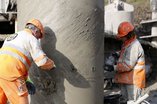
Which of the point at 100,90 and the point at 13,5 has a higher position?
the point at 13,5

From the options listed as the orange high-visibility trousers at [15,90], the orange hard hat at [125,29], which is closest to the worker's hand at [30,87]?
the orange high-visibility trousers at [15,90]

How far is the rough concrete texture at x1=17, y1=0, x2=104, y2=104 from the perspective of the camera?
5422mm

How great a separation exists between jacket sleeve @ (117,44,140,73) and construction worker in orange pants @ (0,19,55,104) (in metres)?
1.62

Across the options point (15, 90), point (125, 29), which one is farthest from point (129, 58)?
point (15, 90)

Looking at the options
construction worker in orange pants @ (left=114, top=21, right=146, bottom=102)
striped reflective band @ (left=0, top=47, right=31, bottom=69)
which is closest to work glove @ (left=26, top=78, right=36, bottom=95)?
striped reflective band @ (left=0, top=47, right=31, bottom=69)

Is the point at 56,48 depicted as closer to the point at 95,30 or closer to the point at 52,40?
the point at 52,40

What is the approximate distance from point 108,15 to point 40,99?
7.27 m

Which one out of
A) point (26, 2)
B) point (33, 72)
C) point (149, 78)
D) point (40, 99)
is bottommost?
point (149, 78)

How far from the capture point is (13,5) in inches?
379

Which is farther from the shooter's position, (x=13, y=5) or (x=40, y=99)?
(x=13, y=5)

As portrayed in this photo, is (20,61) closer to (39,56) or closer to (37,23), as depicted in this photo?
(39,56)

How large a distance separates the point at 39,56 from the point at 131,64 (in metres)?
1.93

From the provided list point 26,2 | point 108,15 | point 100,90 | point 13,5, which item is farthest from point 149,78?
point 26,2

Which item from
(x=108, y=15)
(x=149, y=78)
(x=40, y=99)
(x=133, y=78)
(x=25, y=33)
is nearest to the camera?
(x=25, y=33)
